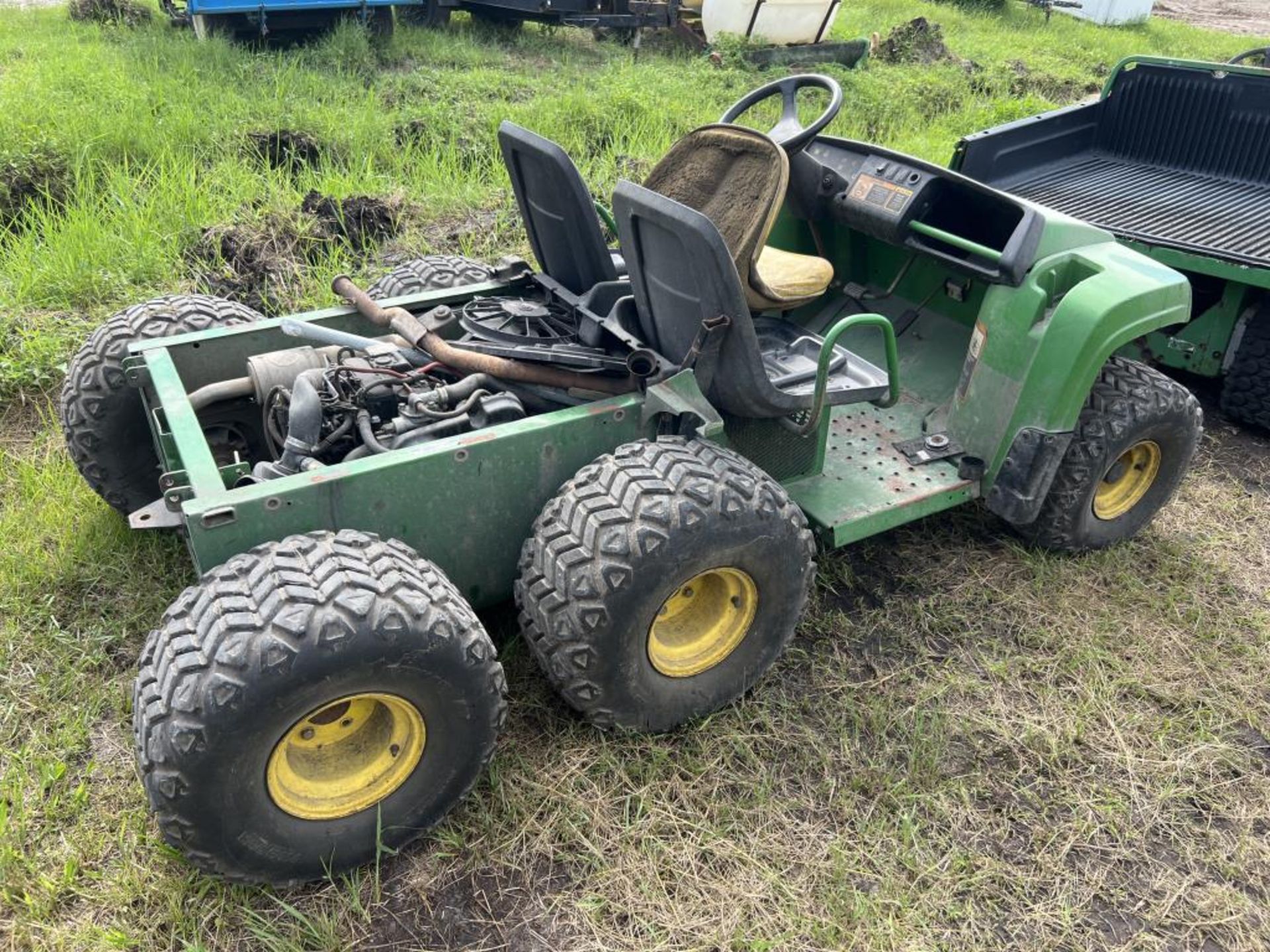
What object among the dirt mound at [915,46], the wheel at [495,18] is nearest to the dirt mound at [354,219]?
the wheel at [495,18]

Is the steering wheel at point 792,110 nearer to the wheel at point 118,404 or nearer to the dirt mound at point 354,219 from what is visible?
the wheel at point 118,404

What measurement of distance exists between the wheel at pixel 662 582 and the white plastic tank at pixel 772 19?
8.69m

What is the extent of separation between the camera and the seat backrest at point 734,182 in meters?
2.98

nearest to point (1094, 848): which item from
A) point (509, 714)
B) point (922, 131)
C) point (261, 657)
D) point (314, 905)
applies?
point (509, 714)

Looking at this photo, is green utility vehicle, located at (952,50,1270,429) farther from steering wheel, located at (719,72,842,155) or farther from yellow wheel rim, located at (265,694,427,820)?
yellow wheel rim, located at (265,694,427,820)

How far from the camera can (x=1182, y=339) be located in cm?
446

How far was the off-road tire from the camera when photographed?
426 cm

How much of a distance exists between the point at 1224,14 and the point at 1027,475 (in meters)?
22.6

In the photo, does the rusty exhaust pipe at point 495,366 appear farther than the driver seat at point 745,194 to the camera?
No

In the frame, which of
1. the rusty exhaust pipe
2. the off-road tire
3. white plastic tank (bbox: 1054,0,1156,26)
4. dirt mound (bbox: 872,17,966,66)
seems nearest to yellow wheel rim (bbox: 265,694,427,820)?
the rusty exhaust pipe

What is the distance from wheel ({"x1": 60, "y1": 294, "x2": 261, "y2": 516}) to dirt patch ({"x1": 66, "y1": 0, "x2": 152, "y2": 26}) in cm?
772

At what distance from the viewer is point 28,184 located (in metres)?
5.35

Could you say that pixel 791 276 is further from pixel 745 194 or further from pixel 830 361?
pixel 830 361

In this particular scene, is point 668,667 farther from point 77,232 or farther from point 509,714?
point 77,232
